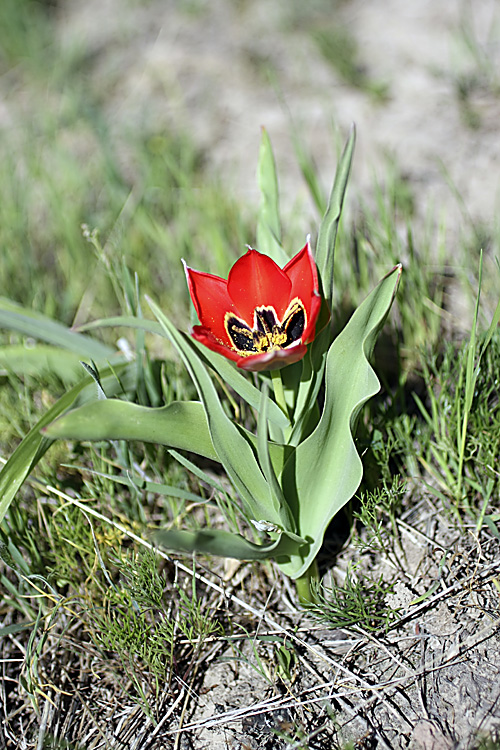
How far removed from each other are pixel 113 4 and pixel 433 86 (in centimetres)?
205

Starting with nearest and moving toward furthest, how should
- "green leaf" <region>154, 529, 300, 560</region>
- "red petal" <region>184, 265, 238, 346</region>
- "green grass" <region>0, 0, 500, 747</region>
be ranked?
1. "green leaf" <region>154, 529, 300, 560</region>
2. "red petal" <region>184, 265, 238, 346</region>
3. "green grass" <region>0, 0, 500, 747</region>

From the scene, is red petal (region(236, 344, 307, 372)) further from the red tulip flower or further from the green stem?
the green stem

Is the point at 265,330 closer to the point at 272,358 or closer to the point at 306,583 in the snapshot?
the point at 272,358

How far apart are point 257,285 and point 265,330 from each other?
0.29 feet

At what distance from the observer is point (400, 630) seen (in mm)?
1237

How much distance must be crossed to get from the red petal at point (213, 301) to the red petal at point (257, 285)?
22 millimetres

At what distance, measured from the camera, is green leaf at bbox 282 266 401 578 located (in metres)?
1.08

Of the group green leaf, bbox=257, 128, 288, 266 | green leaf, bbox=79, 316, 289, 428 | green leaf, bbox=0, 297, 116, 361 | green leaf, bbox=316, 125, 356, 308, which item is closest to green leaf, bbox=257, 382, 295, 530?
green leaf, bbox=79, 316, 289, 428

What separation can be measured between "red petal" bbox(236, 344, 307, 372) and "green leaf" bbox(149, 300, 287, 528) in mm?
111

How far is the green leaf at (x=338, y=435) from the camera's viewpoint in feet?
3.53

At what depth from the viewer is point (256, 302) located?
1.17 metres

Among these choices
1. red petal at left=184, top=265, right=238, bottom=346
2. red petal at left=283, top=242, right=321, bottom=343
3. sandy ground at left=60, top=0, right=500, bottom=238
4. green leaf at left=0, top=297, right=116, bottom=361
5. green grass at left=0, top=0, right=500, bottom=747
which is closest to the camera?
red petal at left=283, top=242, right=321, bottom=343

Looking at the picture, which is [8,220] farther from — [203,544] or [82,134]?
[203,544]

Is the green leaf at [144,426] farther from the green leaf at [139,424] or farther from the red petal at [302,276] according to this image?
the red petal at [302,276]
